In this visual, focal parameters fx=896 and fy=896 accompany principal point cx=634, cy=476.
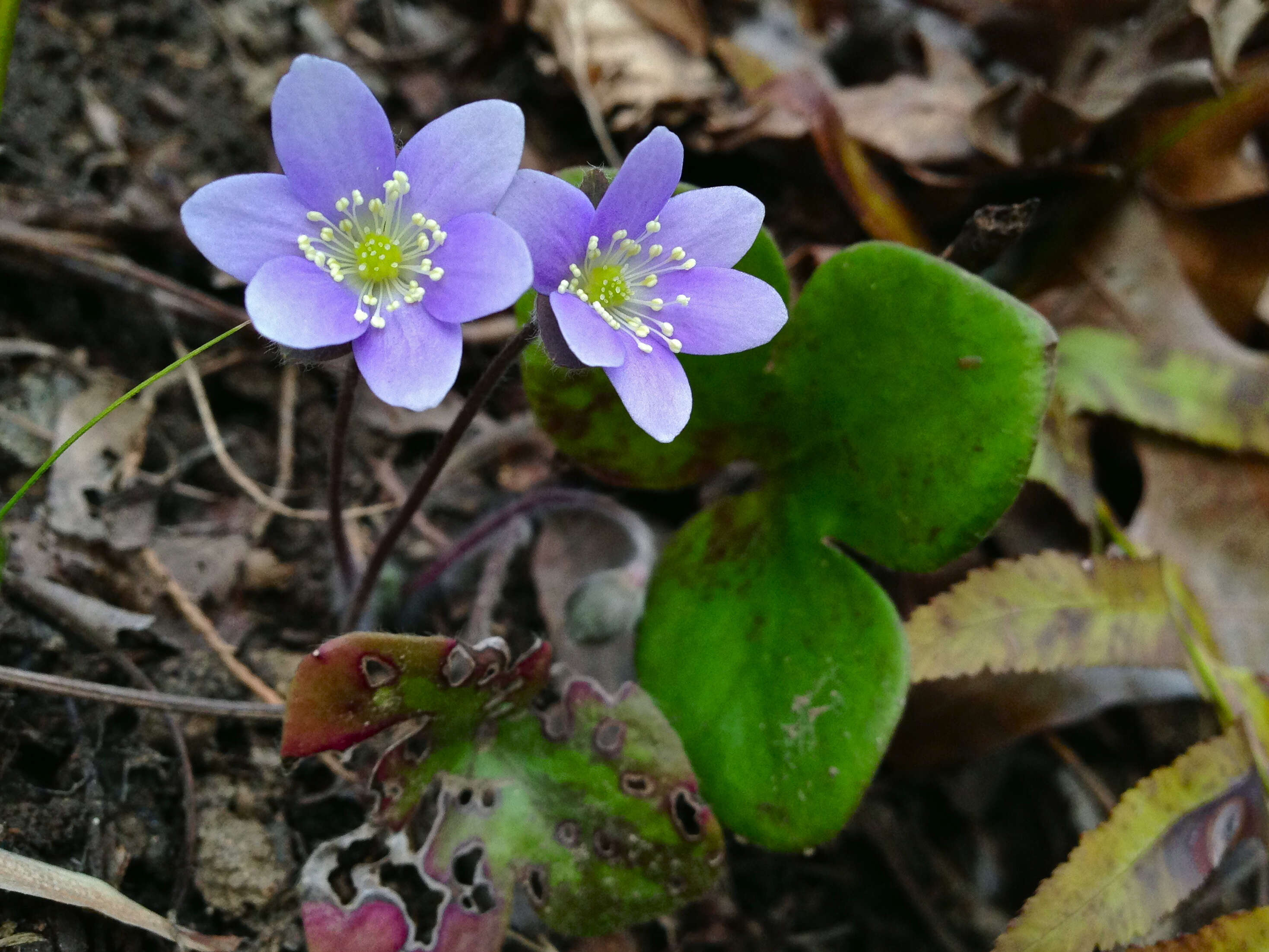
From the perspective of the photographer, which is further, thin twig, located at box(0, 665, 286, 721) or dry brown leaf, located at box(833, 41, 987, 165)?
dry brown leaf, located at box(833, 41, 987, 165)

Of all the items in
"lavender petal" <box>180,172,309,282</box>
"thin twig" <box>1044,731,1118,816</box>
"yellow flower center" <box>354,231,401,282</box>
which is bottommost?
"thin twig" <box>1044,731,1118,816</box>

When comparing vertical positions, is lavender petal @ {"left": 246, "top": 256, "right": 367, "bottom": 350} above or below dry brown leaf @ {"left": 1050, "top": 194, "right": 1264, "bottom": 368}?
above

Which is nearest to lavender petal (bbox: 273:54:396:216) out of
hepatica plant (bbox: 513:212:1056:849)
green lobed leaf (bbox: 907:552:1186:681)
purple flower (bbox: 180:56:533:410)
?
purple flower (bbox: 180:56:533:410)

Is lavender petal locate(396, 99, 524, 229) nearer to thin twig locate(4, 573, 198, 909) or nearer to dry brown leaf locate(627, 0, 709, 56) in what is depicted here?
thin twig locate(4, 573, 198, 909)

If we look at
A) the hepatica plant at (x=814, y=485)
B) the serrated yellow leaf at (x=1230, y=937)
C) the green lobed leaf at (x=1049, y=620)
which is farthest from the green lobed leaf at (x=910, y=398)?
the serrated yellow leaf at (x=1230, y=937)

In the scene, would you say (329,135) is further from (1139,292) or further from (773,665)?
(1139,292)

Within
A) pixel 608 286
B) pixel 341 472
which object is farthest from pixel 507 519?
pixel 608 286

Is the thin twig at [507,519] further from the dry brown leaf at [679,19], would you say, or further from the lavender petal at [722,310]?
the dry brown leaf at [679,19]
